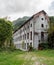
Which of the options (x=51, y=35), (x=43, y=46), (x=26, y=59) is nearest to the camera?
(x=26, y=59)

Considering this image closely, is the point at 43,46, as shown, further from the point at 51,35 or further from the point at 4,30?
the point at 4,30

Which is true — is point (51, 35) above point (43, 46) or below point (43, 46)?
above

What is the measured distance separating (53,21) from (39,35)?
5.28 meters

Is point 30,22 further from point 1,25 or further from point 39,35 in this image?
point 1,25

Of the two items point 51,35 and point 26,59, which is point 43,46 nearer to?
point 51,35

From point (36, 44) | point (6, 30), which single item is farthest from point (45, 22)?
point (6, 30)

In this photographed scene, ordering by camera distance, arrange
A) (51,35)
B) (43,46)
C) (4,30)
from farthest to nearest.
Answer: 1. (51,35)
2. (43,46)
3. (4,30)

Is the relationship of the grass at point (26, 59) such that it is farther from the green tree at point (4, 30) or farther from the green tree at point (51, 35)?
the green tree at point (51, 35)

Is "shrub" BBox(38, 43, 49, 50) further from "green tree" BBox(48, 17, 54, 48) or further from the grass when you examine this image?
the grass

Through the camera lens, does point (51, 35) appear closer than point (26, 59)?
No

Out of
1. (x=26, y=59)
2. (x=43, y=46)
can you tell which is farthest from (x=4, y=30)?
(x=26, y=59)

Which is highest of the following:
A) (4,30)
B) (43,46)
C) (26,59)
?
(4,30)

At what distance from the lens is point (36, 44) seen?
196 feet

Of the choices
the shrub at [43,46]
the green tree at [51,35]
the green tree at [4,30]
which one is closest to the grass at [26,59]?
the green tree at [4,30]
